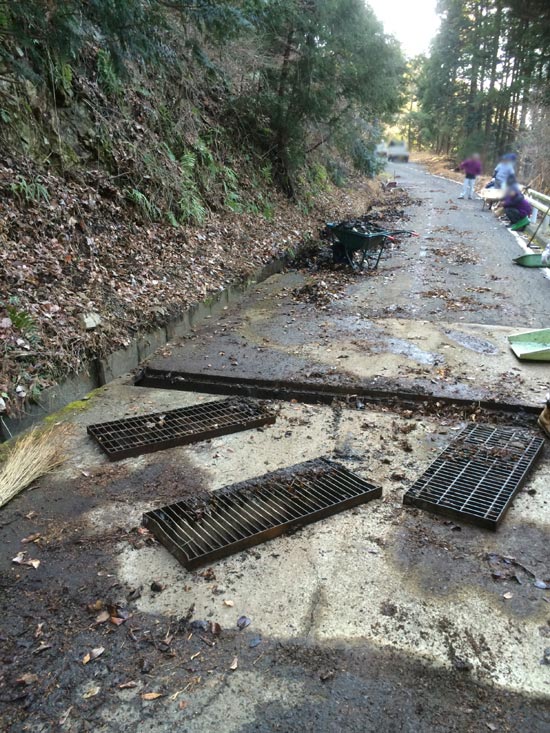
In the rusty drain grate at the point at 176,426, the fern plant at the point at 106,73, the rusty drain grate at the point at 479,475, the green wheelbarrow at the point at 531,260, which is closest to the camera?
the rusty drain grate at the point at 479,475

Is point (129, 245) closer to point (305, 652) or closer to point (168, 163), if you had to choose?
point (168, 163)

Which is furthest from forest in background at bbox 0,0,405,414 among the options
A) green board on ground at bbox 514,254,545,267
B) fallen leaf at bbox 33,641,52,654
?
green board on ground at bbox 514,254,545,267

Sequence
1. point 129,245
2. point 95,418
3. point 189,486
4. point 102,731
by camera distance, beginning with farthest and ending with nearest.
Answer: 1. point 129,245
2. point 95,418
3. point 189,486
4. point 102,731

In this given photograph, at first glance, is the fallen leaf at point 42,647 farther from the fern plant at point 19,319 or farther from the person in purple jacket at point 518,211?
the person in purple jacket at point 518,211

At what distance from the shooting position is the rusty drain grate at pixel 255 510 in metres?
2.94

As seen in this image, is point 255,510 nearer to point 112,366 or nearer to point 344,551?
point 344,551

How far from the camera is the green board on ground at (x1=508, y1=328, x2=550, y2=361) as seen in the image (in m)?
5.49

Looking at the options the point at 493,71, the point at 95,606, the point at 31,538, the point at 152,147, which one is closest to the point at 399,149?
the point at 152,147

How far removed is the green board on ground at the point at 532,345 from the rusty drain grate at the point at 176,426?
9.63 ft

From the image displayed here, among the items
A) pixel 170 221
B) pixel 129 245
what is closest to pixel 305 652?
pixel 129 245

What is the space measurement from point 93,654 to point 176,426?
86.4 inches

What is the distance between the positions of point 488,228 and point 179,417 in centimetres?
1275

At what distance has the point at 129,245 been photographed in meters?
6.74

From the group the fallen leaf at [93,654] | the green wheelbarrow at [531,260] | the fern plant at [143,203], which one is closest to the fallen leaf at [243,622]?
the fallen leaf at [93,654]
